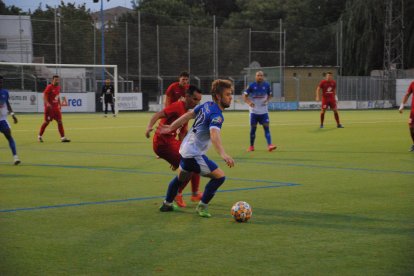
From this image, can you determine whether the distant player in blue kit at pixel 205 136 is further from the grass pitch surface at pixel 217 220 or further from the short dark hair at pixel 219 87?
the grass pitch surface at pixel 217 220

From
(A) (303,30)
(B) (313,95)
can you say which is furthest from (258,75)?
(A) (303,30)

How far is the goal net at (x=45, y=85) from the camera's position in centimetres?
4438

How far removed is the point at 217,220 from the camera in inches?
325

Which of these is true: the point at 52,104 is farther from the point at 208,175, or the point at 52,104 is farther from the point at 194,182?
the point at 208,175

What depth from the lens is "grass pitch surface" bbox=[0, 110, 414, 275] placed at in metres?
6.11

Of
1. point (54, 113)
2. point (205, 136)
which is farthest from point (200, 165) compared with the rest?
point (54, 113)

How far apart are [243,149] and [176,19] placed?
56.3 metres

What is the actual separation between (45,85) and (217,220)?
3961cm

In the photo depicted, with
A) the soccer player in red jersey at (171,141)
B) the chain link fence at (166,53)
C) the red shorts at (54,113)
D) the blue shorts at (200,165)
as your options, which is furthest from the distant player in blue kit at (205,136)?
the chain link fence at (166,53)

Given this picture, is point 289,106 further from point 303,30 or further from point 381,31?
point 303,30

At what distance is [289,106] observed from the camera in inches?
2116

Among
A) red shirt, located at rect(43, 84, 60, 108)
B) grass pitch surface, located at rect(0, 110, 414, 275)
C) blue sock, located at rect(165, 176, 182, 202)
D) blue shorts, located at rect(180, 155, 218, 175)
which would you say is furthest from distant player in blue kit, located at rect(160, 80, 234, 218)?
red shirt, located at rect(43, 84, 60, 108)

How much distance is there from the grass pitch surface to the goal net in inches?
1150

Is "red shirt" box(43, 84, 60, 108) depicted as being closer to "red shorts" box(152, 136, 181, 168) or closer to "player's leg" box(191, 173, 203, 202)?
"red shorts" box(152, 136, 181, 168)
